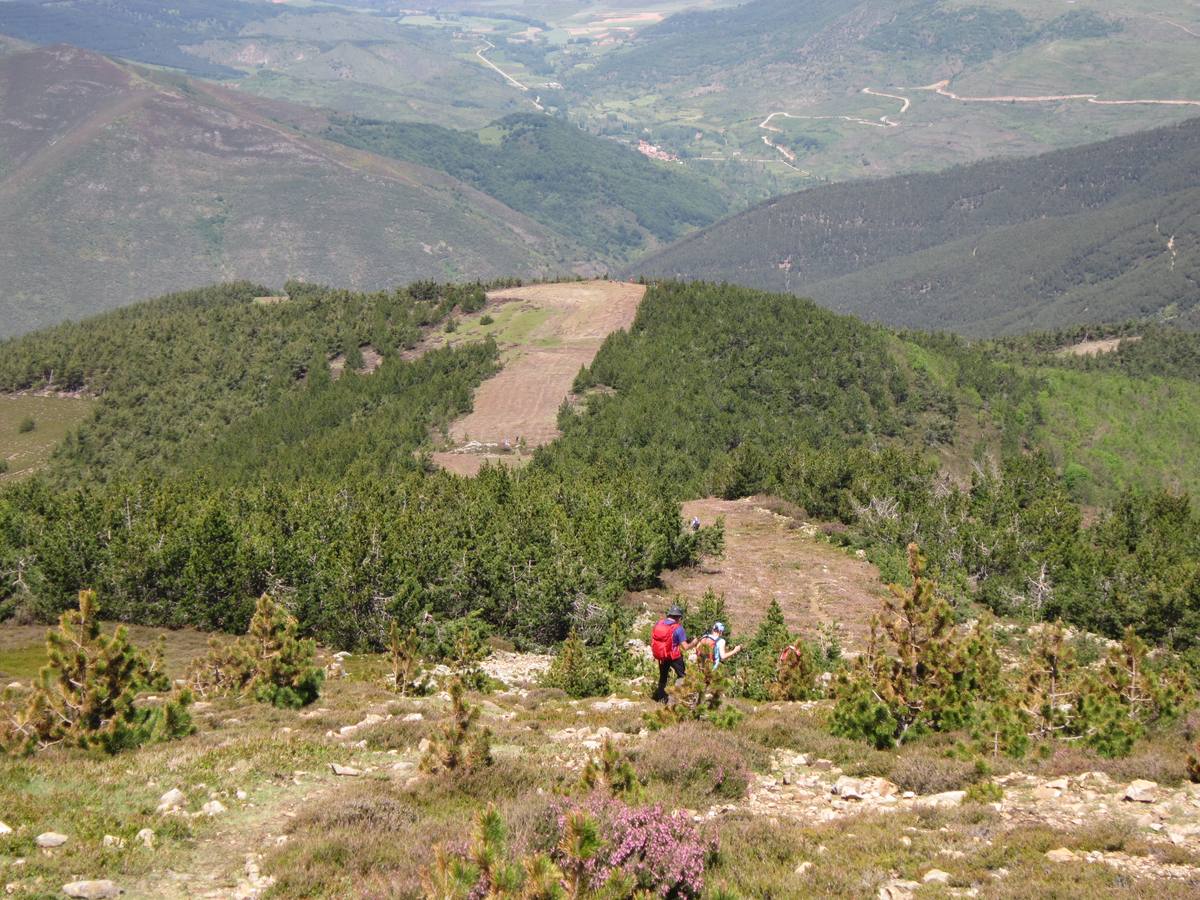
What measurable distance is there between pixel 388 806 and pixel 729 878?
18.0 ft

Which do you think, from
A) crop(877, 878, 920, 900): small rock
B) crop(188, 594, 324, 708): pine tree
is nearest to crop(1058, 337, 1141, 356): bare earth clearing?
crop(188, 594, 324, 708): pine tree

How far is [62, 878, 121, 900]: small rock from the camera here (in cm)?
1266

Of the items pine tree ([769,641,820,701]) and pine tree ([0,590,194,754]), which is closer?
pine tree ([0,590,194,754])

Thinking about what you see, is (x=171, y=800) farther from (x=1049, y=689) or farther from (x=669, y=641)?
(x=1049, y=689)

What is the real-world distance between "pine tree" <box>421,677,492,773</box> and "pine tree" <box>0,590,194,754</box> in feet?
20.7

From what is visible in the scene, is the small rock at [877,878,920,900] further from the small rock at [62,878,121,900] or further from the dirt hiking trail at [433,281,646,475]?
the dirt hiking trail at [433,281,646,475]

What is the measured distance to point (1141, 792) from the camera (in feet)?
52.6

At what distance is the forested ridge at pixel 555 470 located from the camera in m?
45.1

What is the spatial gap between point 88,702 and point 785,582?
35.9 metres

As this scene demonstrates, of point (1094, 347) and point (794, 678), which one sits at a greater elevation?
point (1094, 347)

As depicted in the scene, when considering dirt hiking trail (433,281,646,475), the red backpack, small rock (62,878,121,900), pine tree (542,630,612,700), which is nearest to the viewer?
small rock (62,878,121,900)

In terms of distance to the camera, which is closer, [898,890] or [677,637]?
[898,890]

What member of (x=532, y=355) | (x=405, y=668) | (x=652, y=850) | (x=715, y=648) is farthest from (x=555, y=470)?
(x=652, y=850)

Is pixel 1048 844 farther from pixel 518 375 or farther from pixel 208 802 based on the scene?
pixel 518 375
